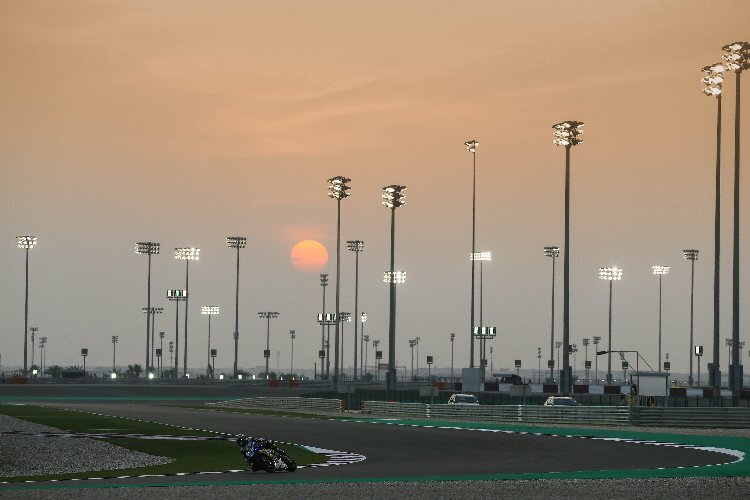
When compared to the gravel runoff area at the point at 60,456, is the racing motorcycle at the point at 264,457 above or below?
above

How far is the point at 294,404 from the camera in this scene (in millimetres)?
73875

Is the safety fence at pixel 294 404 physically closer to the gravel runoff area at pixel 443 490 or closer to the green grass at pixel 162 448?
the green grass at pixel 162 448

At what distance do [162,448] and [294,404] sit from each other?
38809mm

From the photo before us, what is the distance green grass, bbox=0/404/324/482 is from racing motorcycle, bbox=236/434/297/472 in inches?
71.1

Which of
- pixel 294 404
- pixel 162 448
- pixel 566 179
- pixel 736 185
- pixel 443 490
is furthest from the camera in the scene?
pixel 294 404

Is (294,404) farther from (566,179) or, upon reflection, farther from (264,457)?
(264,457)

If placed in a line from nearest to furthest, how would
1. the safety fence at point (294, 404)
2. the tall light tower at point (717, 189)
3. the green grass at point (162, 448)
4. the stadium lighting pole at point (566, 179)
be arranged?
the green grass at point (162, 448) → the tall light tower at point (717, 189) → the stadium lighting pole at point (566, 179) → the safety fence at point (294, 404)

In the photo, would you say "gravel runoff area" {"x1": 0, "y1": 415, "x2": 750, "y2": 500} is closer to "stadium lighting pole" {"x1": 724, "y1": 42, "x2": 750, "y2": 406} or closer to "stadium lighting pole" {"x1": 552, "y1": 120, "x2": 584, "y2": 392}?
"stadium lighting pole" {"x1": 724, "y1": 42, "x2": 750, "y2": 406}

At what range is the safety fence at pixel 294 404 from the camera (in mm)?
69769

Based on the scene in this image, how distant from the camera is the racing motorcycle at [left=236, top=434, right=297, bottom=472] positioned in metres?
26.1

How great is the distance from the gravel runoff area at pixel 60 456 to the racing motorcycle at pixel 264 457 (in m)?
3.80

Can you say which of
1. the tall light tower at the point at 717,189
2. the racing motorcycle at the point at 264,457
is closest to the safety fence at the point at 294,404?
the tall light tower at the point at 717,189

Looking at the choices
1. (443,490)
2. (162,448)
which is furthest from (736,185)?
(443,490)

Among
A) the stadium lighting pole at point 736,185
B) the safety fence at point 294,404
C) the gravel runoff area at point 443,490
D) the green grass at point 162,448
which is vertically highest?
the stadium lighting pole at point 736,185
